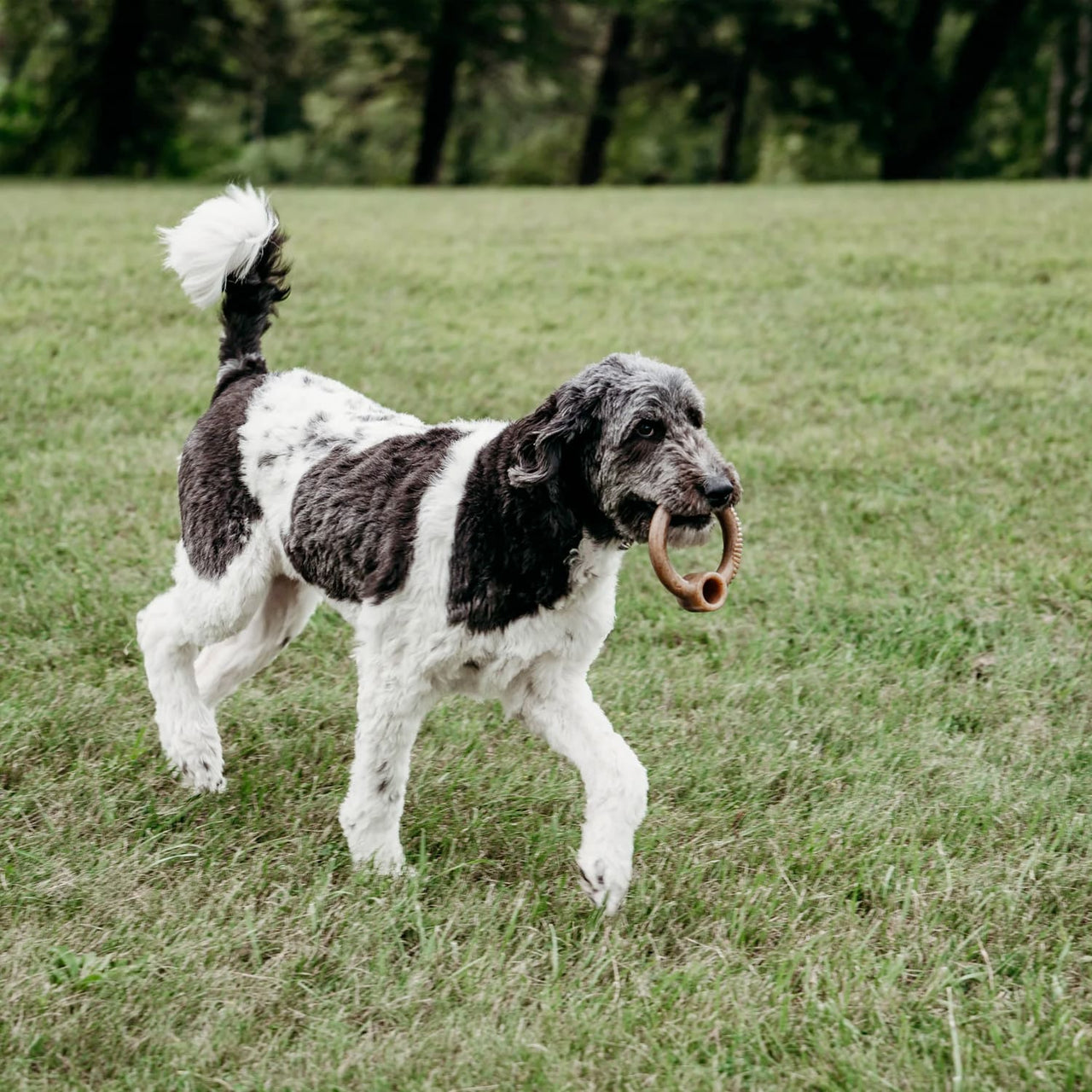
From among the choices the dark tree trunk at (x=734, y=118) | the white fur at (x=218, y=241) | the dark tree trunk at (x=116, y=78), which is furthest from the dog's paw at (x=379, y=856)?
the dark tree trunk at (x=734, y=118)

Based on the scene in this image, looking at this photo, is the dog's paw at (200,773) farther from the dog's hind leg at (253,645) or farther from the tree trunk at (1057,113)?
the tree trunk at (1057,113)

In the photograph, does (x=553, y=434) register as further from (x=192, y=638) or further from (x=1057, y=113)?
(x=1057, y=113)

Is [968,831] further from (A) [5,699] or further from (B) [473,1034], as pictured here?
(A) [5,699]

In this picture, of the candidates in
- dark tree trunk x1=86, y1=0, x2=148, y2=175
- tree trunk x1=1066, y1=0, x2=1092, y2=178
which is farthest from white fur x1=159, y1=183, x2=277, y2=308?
tree trunk x1=1066, y1=0, x2=1092, y2=178

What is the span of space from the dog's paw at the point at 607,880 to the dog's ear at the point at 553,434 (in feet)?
3.64

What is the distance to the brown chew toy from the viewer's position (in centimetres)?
331

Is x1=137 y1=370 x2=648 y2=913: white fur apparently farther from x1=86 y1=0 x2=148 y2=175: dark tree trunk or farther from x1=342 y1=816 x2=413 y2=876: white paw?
x1=86 y1=0 x2=148 y2=175: dark tree trunk

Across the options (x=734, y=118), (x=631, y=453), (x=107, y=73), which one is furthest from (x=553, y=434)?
(x=734, y=118)

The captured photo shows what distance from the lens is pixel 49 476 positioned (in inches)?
282

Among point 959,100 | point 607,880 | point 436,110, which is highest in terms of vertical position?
point 959,100

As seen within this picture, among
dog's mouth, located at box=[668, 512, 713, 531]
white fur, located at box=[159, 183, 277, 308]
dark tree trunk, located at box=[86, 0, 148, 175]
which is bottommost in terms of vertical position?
dark tree trunk, located at box=[86, 0, 148, 175]

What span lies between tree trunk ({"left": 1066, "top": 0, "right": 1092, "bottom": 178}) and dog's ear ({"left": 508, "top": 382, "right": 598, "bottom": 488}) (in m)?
30.4

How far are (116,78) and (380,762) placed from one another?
99.1 feet

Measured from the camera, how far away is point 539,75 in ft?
107
